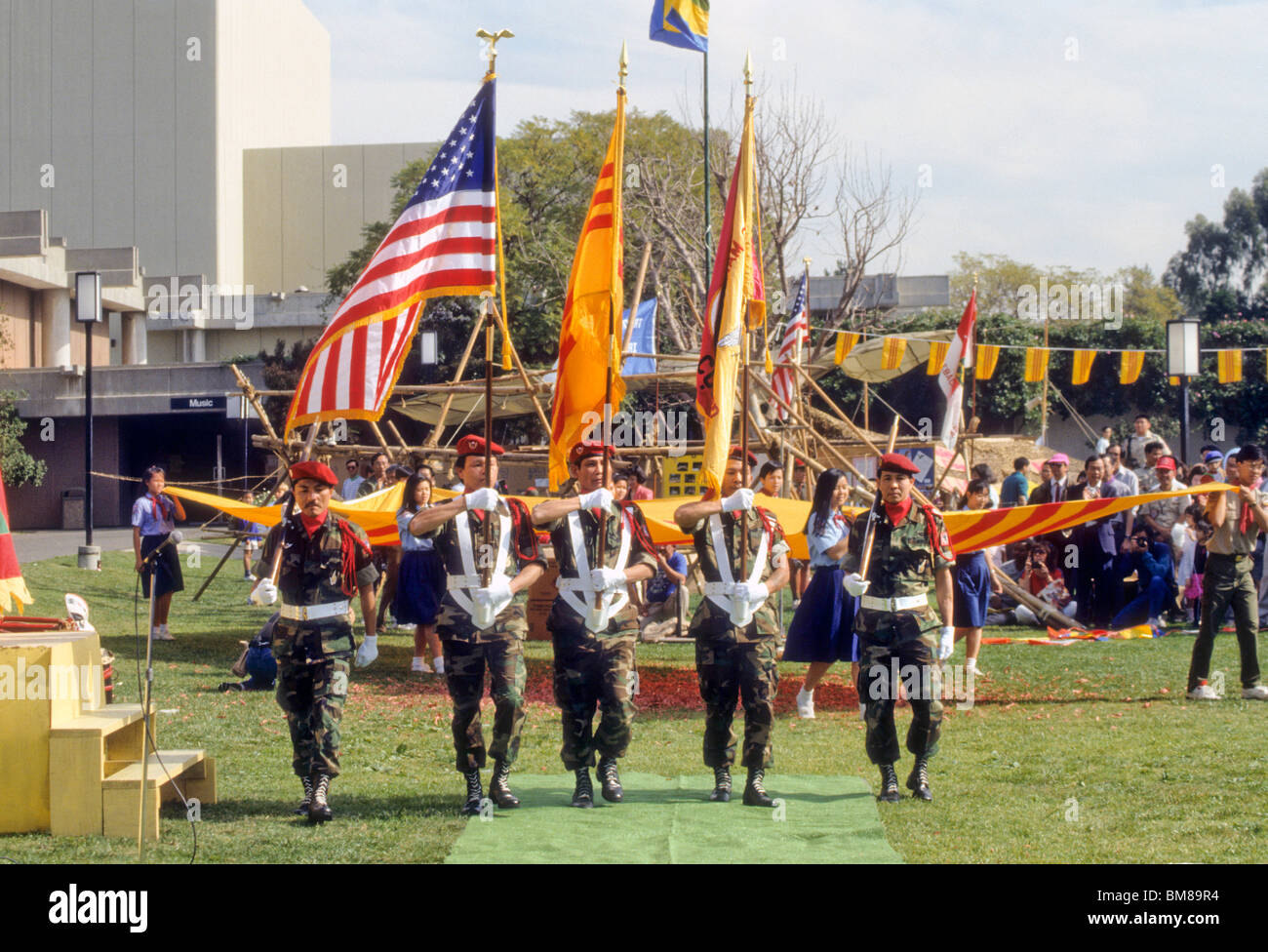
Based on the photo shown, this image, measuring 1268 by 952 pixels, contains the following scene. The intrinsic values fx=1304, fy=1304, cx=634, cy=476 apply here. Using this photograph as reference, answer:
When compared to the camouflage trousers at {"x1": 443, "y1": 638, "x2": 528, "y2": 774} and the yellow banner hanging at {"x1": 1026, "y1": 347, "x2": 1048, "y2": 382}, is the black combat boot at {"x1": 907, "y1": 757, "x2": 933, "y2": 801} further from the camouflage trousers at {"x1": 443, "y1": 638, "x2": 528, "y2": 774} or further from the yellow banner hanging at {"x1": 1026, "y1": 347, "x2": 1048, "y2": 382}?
the yellow banner hanging at {"x1": 1026, "y1": 347, "x2": 1048, "y2": 382}

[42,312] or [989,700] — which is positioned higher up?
[42,312]

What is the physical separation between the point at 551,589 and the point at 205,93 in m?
38.9

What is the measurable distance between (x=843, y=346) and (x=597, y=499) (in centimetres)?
1611

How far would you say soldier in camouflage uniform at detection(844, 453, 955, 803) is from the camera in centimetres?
735

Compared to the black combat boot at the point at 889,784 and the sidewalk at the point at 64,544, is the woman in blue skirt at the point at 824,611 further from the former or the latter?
the sidewalk at the point at 64,544

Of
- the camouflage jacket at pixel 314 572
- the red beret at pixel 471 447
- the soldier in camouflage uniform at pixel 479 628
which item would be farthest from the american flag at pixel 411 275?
the soldier in camouflage uniform at pixel 479 628

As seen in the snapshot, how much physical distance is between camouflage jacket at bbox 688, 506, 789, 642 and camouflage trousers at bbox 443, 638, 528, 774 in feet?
3.52

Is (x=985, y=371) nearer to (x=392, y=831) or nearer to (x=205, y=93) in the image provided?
(x=392, y=831)

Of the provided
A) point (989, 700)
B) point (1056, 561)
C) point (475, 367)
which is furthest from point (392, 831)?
point (475, 367)

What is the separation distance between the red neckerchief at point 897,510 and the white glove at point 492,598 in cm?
224

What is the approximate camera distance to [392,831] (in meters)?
6.77

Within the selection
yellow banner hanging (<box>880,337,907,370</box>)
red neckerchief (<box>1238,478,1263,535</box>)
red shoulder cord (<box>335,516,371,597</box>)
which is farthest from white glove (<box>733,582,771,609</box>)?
yellow banner hanging (<box>880,337,907,370</box>)

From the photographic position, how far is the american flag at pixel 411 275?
790 cm

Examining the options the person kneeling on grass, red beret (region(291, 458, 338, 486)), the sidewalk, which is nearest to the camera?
red beret (region(291, 458, 338, 486))
